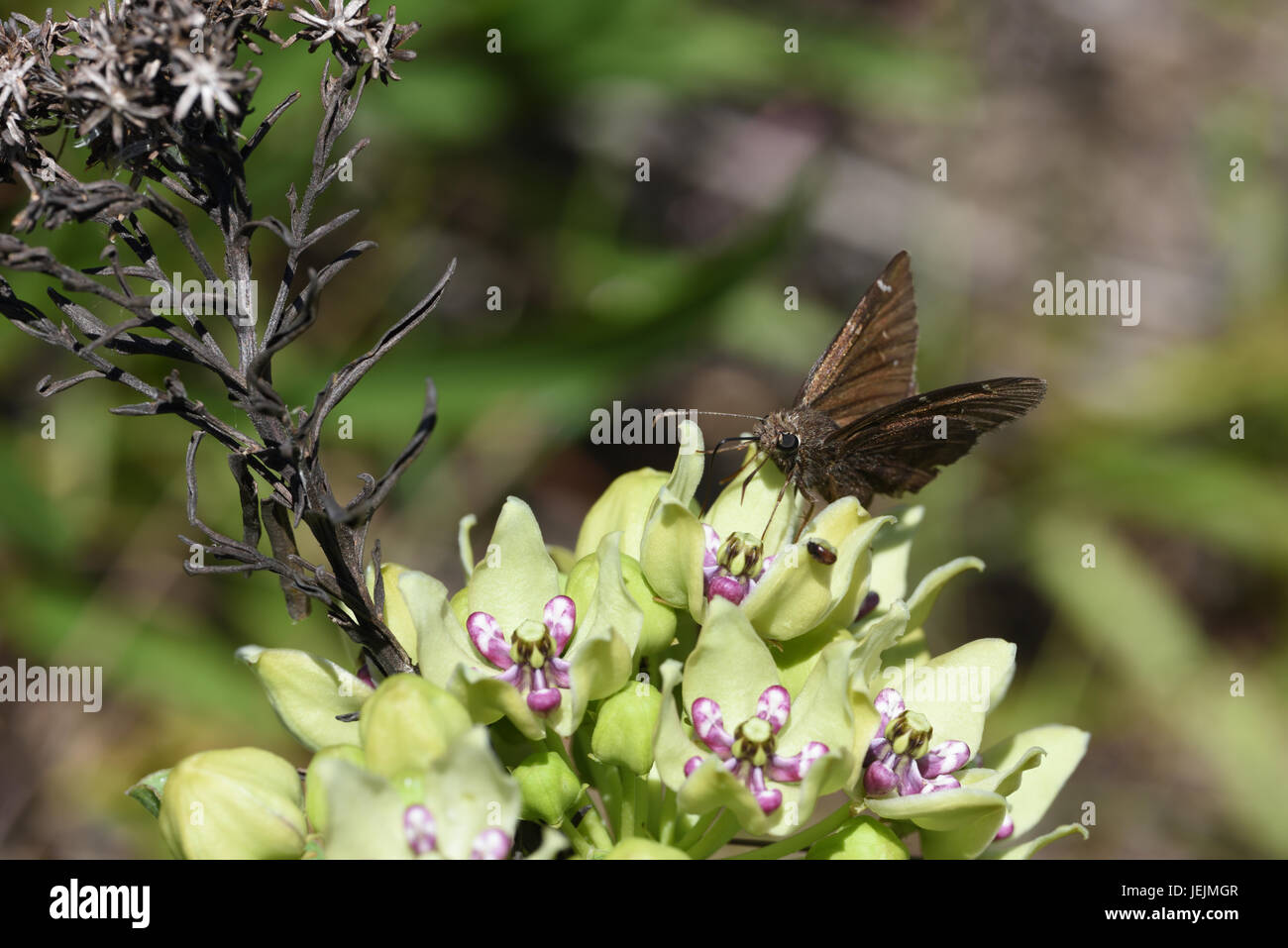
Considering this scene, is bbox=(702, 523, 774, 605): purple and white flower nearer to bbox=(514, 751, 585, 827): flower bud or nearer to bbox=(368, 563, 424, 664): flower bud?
bbox=(514, 751, 585, 827): flower bud

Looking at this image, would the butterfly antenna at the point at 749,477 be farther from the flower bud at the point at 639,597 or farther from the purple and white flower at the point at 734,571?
the flower bud at the point at 639,597

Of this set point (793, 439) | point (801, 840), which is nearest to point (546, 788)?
point (801, 840)

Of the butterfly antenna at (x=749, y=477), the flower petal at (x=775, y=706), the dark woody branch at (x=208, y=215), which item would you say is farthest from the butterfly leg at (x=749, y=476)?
the dark woody branch at (x=208, y=215)

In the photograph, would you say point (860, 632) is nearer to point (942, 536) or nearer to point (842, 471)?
point (842, 471)

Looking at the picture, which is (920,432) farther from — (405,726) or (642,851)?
(405,726)

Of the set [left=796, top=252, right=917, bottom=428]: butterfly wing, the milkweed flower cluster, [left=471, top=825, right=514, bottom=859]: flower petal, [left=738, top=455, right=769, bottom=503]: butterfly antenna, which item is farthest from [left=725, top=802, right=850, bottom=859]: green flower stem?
[left=796, top=252, right=917, bottom=428]: butterfly wing

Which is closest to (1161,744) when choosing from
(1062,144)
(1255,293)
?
(1255,293)
